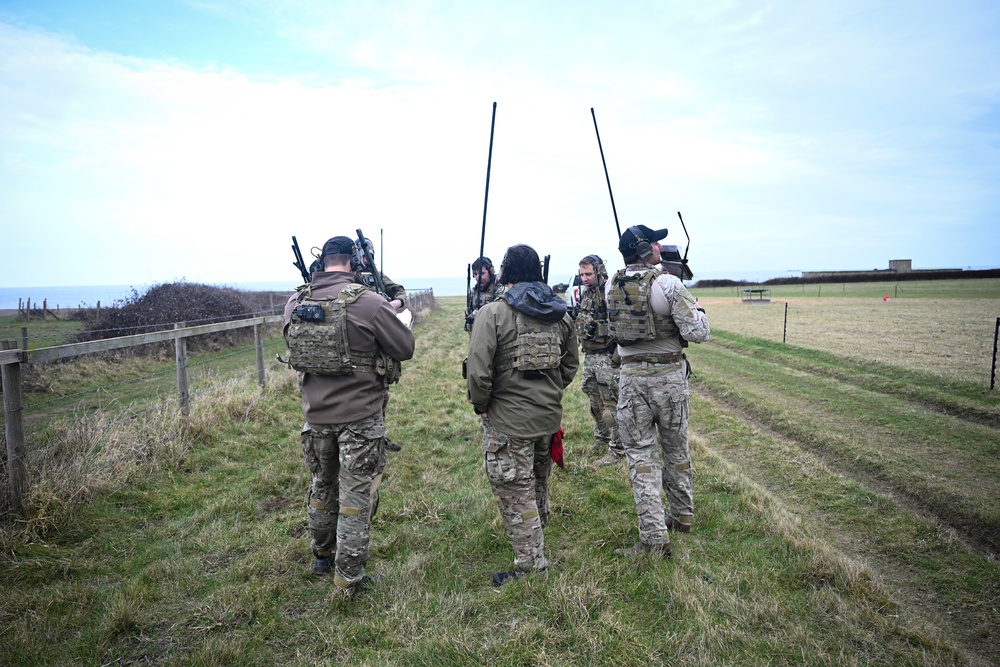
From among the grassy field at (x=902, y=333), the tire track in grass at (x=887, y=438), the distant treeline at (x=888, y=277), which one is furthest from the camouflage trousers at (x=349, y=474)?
the distant treeline at (x=888, y=277)

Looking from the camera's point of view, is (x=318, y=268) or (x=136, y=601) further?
(x=318, y=268)

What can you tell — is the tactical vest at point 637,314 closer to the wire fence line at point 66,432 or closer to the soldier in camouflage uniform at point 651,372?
the soldier in camouflage uniform at point 651,372

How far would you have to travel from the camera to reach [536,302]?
3814 millimetres

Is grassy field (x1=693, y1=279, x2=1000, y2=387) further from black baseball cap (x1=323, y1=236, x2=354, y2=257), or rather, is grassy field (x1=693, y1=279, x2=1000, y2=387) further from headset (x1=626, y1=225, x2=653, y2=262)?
black baseball cap (x1=323, y1=236, x2=354, y2=257)

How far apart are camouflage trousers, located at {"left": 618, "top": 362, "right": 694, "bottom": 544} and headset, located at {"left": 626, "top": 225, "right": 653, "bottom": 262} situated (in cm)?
91

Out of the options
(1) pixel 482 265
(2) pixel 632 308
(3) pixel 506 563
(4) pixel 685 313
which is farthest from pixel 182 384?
(4) pixel 685 313

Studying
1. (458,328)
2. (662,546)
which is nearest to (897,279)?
(458,328)

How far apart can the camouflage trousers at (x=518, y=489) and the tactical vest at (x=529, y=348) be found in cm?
50

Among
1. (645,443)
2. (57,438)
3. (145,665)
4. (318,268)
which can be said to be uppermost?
(318,268)

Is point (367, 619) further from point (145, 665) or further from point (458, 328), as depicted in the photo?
point (458, 328)

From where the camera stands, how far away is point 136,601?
3666 mm

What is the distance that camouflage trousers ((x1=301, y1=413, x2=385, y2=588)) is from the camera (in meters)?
3.76

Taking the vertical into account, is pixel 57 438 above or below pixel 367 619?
above

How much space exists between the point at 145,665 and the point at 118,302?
2288 cm
